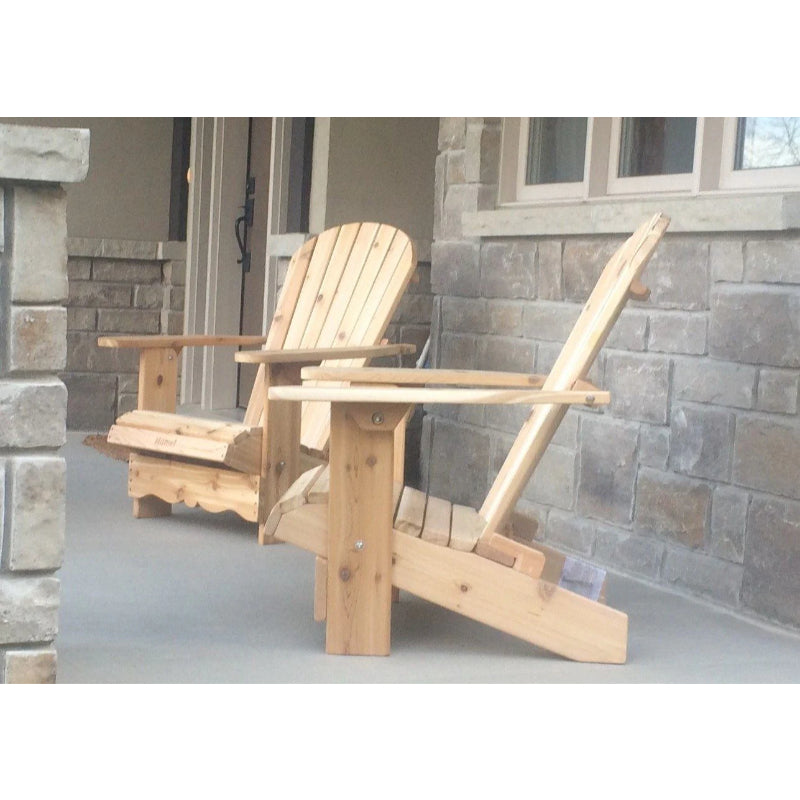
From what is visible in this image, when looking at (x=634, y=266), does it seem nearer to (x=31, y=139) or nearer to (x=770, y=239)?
(x=770, y=239)

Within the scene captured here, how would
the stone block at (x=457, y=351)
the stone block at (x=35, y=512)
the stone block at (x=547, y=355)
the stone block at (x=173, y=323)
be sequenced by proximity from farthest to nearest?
the stone block at (x=173, y=323)
the stone block at (x=457, y=351)
the stone block at (x=547, y=355)
the stone block at (x=35, y=512)

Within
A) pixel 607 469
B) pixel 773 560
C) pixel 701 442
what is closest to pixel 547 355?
pixel 607 469

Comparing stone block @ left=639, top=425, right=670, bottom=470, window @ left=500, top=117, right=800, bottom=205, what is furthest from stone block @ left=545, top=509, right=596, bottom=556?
window @ left=500, top=117, right=800, bottom=205

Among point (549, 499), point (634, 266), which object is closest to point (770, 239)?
point (634, 266)

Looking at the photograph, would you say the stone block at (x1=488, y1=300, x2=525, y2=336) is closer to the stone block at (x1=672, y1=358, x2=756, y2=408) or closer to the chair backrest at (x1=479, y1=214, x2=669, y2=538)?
the stone block at (x1=672, y1=358, x2=756, y2=408)

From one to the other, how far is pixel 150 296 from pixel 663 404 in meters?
4.66

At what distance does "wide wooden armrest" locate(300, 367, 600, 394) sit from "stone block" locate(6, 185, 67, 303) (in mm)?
837

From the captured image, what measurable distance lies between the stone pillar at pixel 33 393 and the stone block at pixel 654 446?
197 cm

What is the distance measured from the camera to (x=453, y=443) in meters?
5.16

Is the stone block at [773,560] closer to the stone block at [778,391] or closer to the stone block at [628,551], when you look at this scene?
the stone block at [778,391]

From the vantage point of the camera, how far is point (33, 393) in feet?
8.05

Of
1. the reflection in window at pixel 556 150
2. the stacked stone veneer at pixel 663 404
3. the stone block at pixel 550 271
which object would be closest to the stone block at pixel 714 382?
the stacked stone veneer at pixel 663 404

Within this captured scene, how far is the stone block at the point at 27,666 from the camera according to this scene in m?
2.49

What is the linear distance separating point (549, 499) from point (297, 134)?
8.33 feet
